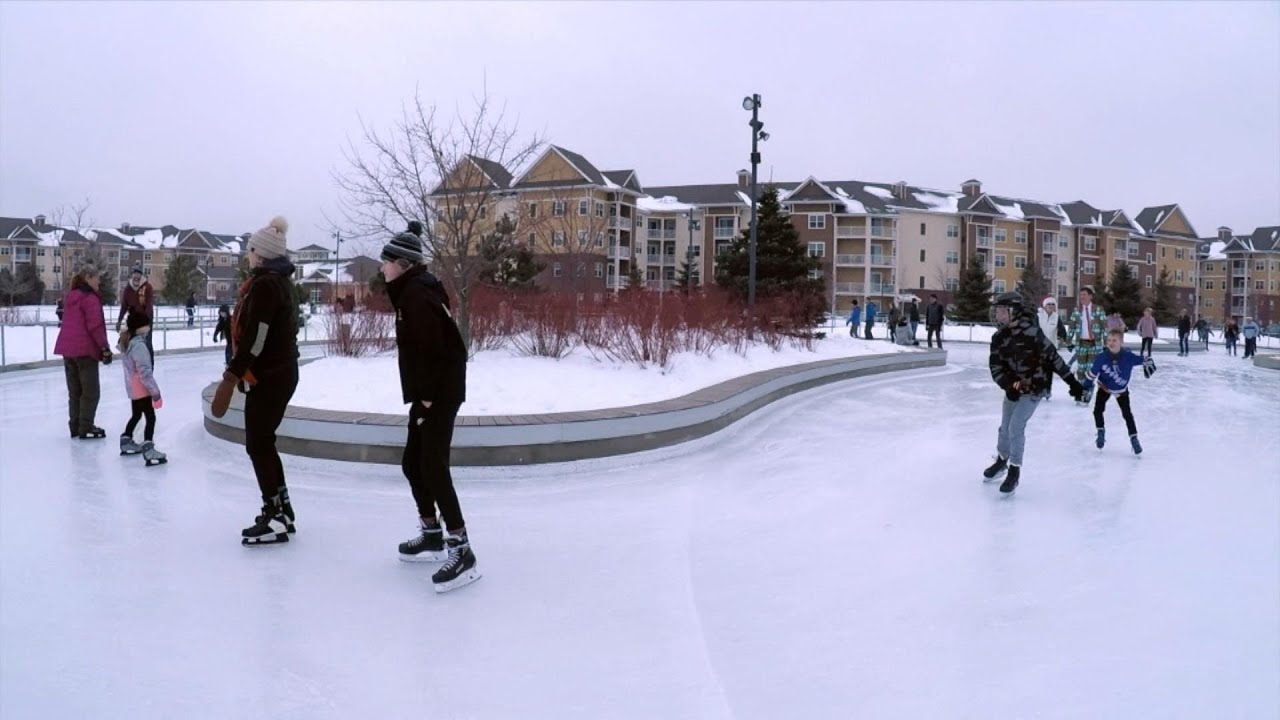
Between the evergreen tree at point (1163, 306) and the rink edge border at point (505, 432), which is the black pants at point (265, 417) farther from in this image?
the evergreen tree at point (1163, 306)

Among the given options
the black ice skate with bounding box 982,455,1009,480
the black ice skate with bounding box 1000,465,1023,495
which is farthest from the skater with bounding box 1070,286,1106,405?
the black ice skate with bounding box 1000,465,1023,495

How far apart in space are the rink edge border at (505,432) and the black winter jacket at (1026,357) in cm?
304

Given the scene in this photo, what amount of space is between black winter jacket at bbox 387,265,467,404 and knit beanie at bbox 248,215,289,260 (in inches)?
42.7

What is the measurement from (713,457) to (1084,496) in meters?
3.27

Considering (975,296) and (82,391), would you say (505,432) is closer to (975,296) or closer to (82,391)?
(82,391)

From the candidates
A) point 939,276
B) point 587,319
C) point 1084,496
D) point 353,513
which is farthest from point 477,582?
point 939,276

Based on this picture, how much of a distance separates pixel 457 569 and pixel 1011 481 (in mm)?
4672

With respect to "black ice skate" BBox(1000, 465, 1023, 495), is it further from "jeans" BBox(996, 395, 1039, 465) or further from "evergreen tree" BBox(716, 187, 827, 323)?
"evergreen tree" BBox(716, 187, 827, 323)

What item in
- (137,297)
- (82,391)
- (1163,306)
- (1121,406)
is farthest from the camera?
(1163,306)

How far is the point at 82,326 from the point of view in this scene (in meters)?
8.52

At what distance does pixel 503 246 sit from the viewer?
48.6 ft

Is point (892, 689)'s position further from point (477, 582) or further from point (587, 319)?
point (587, 319)

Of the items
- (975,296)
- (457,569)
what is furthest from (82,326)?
(975,296)

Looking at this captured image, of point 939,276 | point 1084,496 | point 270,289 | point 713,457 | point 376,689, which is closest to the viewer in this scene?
point 376,689
